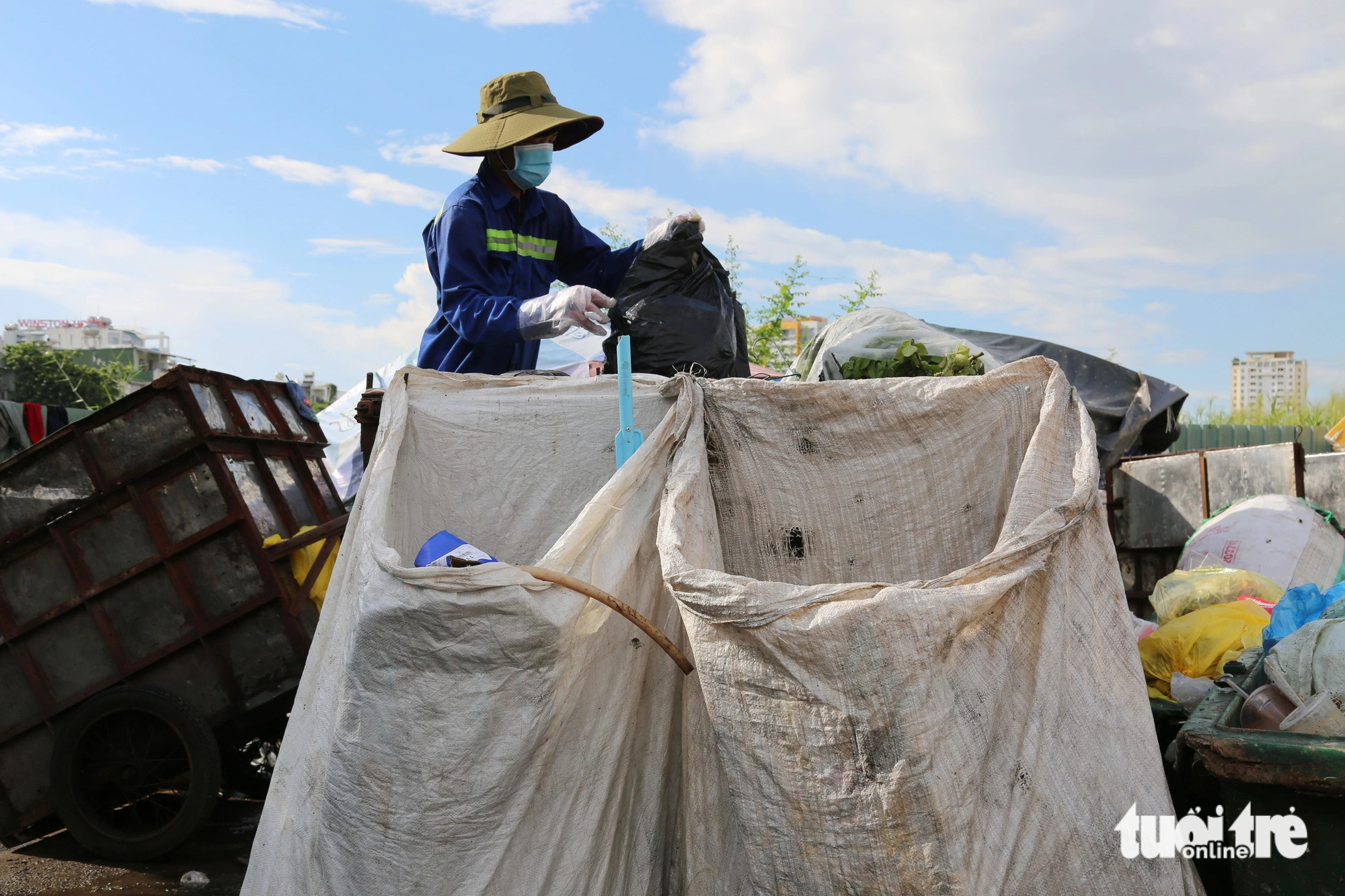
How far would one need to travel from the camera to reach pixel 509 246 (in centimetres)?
297

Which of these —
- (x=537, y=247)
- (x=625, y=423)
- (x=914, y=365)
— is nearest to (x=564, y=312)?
(x=625, y=423)

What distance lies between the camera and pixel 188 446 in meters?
3.73

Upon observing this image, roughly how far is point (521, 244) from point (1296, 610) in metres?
2.42

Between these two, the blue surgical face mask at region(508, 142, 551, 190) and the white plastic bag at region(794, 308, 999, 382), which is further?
the white plastic bag at region(794, 308, 999, 382)

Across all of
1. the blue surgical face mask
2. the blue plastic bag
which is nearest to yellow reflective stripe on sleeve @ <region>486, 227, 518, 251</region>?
the blue surgical face mask

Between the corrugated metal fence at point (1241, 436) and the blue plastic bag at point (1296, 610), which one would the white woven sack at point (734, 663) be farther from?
the corrugated metal fence at point (1241, 436)

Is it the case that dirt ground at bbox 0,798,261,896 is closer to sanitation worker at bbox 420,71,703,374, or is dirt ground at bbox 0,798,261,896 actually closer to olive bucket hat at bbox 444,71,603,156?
sanitation worker at bbox 420,71,703,374

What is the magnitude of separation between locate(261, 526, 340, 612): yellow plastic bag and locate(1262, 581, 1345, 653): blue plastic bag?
3.27m

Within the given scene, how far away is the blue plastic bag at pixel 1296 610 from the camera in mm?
2217

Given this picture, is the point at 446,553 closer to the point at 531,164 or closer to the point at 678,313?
the point at 678,313

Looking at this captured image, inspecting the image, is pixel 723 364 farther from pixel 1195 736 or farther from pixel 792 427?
pixel 1195 736

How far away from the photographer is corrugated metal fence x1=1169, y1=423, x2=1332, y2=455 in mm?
12336

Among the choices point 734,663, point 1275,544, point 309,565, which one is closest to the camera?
point 734,663

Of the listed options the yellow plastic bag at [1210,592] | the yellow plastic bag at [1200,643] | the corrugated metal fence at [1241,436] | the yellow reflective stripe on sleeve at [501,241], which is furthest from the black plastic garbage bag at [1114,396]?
the corrugated metal fence at [1241,436]
